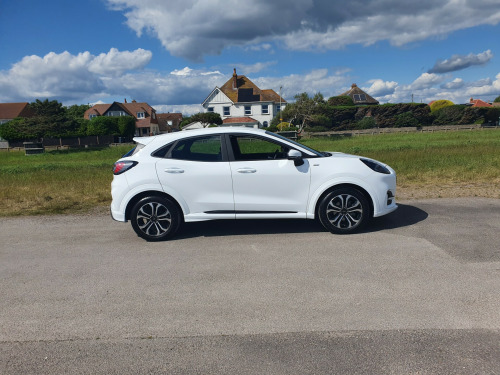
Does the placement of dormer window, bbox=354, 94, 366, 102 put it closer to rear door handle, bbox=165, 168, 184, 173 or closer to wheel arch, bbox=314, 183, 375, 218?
wheel arch, bbox=314, 183, 375, 218

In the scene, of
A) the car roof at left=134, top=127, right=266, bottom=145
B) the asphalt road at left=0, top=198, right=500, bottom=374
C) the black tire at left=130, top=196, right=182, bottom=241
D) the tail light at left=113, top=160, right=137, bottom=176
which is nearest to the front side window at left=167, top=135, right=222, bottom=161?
the car roof at left=134, top=127, right=266, bottom=145

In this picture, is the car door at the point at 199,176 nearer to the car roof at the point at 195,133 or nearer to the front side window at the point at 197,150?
the front side window at the point at 197,150

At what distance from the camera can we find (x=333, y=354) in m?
2.91

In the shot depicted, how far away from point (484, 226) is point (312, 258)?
9.94ft

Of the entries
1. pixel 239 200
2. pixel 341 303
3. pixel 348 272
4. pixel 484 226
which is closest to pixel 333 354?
pixel 341 303

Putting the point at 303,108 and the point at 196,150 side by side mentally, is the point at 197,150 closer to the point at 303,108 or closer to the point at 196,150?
the point at 196,150

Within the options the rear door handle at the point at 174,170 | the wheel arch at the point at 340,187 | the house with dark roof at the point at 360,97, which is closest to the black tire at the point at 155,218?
the rear door handle at the point at 174,170

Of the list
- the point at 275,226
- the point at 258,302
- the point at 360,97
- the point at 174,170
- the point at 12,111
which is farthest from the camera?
the point at 360,97

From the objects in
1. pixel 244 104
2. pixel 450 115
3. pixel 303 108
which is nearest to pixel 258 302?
pixel 303 108

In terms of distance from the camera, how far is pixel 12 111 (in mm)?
79562

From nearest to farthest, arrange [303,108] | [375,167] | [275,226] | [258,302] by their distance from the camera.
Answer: [258,302], [375,167], [275,226], [303,108]

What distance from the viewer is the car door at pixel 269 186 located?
581cm

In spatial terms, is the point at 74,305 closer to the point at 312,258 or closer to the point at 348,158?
the point at 312,258

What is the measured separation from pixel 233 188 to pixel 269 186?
1.74 ft
